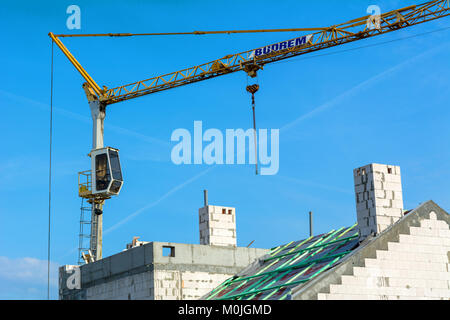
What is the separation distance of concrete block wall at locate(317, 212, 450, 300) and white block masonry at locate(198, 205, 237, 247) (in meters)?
12.7

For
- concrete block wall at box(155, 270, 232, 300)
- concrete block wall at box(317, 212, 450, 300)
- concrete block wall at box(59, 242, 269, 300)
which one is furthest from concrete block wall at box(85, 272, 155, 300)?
concrete block wall at box(317, 212, 450, 300)

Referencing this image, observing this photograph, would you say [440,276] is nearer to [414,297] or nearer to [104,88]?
[414,297]

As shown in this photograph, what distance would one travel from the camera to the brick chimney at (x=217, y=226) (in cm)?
3750

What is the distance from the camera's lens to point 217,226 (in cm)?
3775

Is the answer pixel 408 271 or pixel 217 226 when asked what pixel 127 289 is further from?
pixel 408 271

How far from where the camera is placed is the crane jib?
200ft

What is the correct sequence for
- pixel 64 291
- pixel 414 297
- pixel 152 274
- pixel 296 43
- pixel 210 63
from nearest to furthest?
pixel 414 297, pixel 152 274, pixel 64 291, pixel 296 43, pixel 210 63

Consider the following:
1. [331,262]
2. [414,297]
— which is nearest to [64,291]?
[331,262]

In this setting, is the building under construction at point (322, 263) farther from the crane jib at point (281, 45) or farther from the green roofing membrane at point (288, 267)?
the crane jib at point (281, 45)

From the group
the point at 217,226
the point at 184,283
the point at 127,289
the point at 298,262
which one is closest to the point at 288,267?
the point at 298,262

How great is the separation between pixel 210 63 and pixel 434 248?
44.0m

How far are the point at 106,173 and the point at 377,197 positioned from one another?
44.4m

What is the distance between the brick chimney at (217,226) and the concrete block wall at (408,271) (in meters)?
12.7

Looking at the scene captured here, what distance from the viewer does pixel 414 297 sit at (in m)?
26.5
